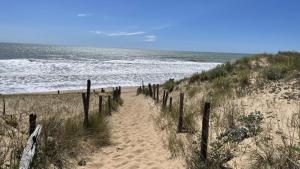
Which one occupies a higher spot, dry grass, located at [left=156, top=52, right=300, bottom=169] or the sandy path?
dry grass, located at [left=156, top=52, right=300, bottom=169]

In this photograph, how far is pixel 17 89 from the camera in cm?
3800

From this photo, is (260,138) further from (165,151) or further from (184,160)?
(165,151)

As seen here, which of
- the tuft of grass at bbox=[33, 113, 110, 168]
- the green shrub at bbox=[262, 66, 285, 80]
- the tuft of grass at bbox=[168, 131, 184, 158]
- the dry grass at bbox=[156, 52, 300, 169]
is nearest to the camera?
the dry grass at bbox=[156, 52, 300, 169]

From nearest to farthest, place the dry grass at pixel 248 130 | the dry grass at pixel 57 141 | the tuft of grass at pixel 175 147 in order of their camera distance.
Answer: the dry grass at pixel 248 130 → the dry grass at pixel 57 141 → the tuft of grass at pixel 175 147

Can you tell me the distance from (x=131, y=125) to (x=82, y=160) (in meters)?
5.21

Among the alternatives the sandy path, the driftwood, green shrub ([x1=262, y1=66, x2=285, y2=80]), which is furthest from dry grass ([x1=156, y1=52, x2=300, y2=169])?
A: the driftwood

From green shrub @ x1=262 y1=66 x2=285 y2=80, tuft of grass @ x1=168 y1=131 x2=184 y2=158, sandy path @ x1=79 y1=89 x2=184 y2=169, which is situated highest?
green shrub @ x1=262 y1=66 x2=285 y2=80

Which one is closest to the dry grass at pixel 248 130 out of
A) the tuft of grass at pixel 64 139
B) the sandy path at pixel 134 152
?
the sandy path at pixel 134 152

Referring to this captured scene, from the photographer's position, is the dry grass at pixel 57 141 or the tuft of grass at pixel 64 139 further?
the tuft of grass at pixel 64 139

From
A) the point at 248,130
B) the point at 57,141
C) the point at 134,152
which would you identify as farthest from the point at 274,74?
the point at 57,141

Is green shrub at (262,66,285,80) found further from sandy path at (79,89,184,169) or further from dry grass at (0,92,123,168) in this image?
dry grass at (0,92,123,168)

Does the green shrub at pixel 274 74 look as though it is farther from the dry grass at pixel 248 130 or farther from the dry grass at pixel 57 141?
the dry grass at pixel 57 141

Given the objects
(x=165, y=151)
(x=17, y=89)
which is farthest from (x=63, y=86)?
(x=165, y=151)

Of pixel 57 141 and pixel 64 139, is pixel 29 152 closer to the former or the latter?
pixel 57 141
